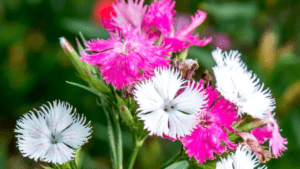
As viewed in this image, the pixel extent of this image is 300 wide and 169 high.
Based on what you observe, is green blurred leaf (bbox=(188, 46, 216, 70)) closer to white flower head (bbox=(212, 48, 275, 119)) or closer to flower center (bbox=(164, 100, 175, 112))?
white flower head (bbox=(212, 48, 275, 119))

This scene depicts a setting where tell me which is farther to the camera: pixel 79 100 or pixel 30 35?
pixel 30 35

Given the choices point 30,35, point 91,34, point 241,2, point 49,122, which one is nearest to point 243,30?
point 241,2

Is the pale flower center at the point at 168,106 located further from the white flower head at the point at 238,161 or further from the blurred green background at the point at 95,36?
the blurred green background at the point at 95,36

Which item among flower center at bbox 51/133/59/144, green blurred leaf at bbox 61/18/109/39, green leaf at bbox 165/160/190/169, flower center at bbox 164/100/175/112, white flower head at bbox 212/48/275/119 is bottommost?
flower center at bbox 51/133/59/144

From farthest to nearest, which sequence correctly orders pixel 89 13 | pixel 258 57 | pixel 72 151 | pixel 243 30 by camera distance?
1. pixel 89 13
2. pixel 243 30
3. pixel 258 57
4. pixel 72 151

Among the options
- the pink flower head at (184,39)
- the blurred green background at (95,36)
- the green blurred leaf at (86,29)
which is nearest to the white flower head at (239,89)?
the pink flower head at (184,39)

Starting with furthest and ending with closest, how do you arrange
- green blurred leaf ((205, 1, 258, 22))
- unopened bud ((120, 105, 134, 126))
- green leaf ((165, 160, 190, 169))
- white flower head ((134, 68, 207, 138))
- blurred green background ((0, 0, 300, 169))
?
green blurred leaf ((205, 1, 258, 22)), blurred green background ((0, 0, 300, 169)), green leaf ((165, 160, 190, 169)), unopened bud ((120, 105, 134, 126)), white flower head ((134, 68, 207, 138))

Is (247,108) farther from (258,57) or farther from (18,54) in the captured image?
(18,54)

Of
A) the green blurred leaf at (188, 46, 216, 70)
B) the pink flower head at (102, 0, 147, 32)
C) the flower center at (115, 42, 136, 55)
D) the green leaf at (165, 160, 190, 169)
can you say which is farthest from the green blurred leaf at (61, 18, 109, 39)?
the green leaf at (165, 160, 190, 169)
